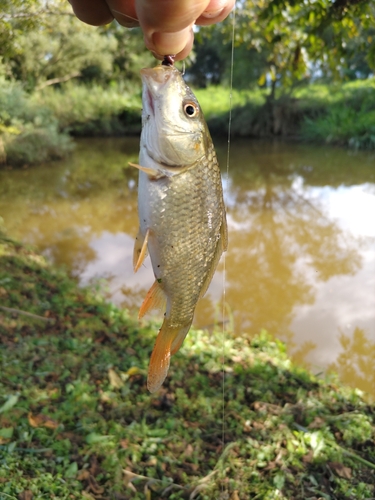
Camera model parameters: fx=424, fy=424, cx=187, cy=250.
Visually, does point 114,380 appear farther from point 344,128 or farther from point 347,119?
point 347,119

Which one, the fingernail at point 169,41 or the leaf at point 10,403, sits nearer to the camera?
the fingernail at point 169,41

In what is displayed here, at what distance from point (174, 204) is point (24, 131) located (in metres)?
12.3

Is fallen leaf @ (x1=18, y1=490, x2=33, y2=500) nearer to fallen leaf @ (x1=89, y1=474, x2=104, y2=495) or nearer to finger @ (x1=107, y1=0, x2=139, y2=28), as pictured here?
fallen leaf @ (x1=89, y1=474, x2=104, y2=495)

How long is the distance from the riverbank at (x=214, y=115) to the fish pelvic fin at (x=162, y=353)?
12.1 m

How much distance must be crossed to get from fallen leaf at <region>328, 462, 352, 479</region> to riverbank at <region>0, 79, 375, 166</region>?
464 inches

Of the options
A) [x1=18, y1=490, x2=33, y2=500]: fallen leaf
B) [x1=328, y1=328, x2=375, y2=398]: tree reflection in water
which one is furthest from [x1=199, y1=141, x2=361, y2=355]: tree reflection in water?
[x1=18, y1=490, x2=33, y2=500]: fallen leaf

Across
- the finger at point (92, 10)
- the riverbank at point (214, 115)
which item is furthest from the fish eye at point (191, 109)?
the riverbank at point (214, 115)

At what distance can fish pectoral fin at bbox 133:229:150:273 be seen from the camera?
4.20ft

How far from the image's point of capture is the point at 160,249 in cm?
134

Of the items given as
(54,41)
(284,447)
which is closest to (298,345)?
(284,447)

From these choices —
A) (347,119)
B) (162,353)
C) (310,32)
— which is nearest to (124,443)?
(162,353)

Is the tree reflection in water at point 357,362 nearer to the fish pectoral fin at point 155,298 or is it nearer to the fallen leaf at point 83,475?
the fallen leaf at point 83,475

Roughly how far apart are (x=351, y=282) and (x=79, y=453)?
4601 millimetres

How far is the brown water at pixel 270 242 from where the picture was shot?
495 centimetres
